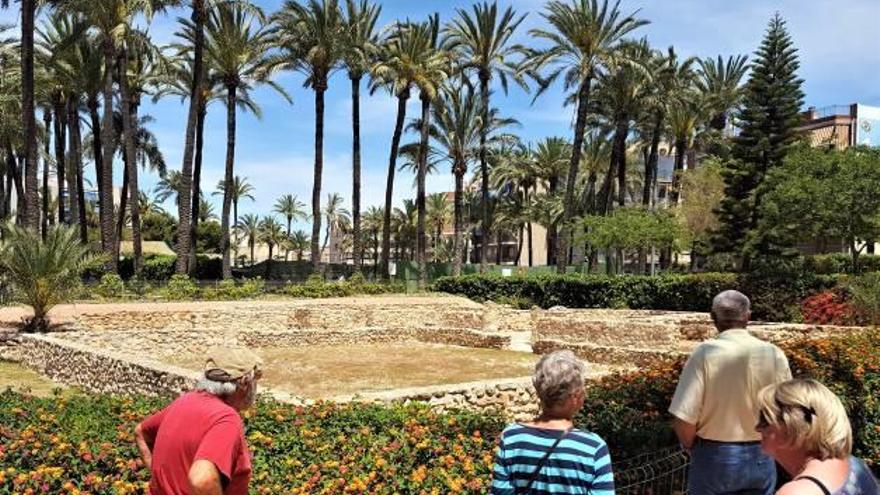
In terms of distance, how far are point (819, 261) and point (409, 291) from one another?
59.4 feet

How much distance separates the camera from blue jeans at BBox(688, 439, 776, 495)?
4.02 meters

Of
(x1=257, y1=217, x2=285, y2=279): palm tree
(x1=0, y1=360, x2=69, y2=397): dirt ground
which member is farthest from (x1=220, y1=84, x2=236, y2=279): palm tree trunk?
(x1=257, y1=217, x2=285, y2=279): palm tree

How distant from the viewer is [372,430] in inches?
247

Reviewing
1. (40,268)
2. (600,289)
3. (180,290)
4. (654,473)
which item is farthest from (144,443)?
(600,289)

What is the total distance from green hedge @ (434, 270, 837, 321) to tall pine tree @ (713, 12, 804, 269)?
3.39m

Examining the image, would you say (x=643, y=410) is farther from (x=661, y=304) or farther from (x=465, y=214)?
(x=465, y=214)

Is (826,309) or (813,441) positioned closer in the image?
(813,441)

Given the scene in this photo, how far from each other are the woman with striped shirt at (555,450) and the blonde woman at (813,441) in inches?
24.2

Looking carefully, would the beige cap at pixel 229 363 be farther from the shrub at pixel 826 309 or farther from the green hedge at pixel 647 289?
the green hedge at pixel 647 289

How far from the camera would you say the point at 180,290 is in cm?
2673

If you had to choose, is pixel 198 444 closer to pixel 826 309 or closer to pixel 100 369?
pixel 100 369

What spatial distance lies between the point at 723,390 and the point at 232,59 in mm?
36115

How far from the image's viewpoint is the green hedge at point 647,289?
24.3 metres

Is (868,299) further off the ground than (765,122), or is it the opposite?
(765,122)
